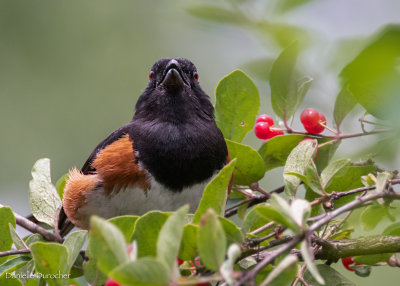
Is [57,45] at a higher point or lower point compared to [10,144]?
higher

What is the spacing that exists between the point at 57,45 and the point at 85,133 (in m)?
1.39

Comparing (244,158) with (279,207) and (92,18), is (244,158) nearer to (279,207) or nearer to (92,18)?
(279,207)

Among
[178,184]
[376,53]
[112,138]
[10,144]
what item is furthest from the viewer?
[10,144]

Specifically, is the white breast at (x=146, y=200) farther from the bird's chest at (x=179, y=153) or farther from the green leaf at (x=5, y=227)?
the green leaf at (x=5, y=227)

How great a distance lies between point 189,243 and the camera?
4.70ft

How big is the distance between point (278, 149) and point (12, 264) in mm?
1184

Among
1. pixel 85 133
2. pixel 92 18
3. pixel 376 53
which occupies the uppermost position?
pixel 92 18

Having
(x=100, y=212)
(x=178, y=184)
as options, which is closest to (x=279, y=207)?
(x=178, y=184)

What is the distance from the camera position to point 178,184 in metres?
2.70

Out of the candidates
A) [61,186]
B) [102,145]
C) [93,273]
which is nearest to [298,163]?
[93,273]

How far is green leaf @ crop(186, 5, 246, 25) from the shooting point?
128 centimetres

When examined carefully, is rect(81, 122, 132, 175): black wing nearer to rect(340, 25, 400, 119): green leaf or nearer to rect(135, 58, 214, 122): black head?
rect(135, 58, 214, 122): black head

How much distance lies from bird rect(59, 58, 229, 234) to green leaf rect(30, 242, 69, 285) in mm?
1169

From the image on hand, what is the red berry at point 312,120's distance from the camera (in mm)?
2297
